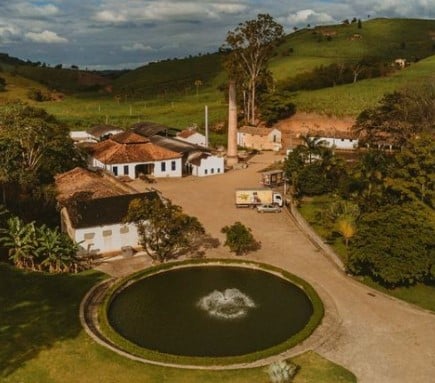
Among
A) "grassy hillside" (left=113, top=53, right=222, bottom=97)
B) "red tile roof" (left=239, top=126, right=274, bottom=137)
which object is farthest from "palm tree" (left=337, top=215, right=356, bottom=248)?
"grassy hillside" (left=113, top=53, right=222, bottom=97)

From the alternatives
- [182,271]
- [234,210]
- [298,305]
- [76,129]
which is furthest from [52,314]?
[76,129]

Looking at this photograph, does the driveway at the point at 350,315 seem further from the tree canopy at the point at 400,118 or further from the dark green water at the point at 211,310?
the tree canopy at the point at 400,118

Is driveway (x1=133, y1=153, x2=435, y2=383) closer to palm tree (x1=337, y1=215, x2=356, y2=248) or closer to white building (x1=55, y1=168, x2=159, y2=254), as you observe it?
palm tree (x1=337, y1=215, x2=356, y2=248)

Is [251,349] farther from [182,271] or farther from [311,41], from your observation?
[311,41]

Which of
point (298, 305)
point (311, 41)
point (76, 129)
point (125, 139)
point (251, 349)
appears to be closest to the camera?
point (251, 349)

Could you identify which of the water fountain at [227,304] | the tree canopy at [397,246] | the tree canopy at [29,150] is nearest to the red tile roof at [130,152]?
the tree canopy at [29,150]

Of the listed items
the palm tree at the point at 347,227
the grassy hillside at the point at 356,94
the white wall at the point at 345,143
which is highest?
the grassy hillside at the point at 356,94

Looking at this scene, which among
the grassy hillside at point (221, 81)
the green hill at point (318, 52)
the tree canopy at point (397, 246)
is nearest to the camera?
the tree canopy at point (397, 246)
